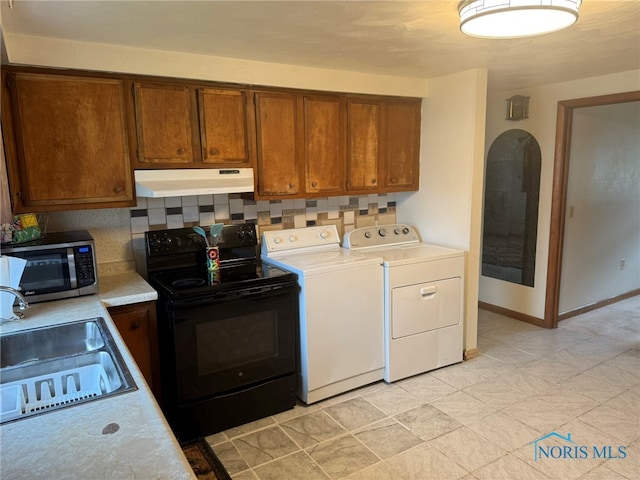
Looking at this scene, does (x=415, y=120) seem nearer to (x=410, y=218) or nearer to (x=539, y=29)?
(x=410, y=218)

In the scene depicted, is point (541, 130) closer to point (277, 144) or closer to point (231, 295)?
point (277, 144)

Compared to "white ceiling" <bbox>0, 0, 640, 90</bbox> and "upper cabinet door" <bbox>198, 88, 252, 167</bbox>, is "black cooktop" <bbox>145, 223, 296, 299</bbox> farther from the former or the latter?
"white ceiling" <bbox>0, 0, 640, 90</bbox>

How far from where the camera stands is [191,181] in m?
2.62

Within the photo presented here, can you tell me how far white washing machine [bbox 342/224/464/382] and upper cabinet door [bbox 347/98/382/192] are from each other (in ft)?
1.35

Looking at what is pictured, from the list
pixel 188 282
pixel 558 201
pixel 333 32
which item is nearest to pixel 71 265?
pixel 188 282

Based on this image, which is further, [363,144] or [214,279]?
[363,144]

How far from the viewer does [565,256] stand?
13.5 ft

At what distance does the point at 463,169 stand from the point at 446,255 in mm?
647

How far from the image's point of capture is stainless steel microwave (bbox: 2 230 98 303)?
2.14m

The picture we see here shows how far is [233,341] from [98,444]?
1511mm

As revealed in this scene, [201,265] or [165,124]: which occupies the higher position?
[165,124]

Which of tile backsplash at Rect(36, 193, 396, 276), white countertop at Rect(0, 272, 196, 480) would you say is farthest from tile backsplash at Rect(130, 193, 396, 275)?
white countertop at Rect(0, 272, 196, 480)

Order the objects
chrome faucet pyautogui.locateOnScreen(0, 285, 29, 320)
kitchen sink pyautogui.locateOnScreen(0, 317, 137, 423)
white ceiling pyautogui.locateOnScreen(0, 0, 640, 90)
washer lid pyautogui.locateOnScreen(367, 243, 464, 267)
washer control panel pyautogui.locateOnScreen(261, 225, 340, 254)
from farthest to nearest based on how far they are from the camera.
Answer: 1. washer control panel pyautogui.locateOnScreen(261, 225, 340, 254)
2. washer lid pyautogui.locateOnScreen(367, 243, 464, 267)
3. white ceiling pyautogui.locateOnScreen(0, 0, 640, 90)
4. chrome faucet pyautogui.locateOnScreen(0, 285, 29, 320)
5. kitchen sink pyautogui.locateOnScreen(0, 317, 137, 423)

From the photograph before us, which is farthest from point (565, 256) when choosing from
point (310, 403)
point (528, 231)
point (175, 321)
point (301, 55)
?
point (175, 321)
